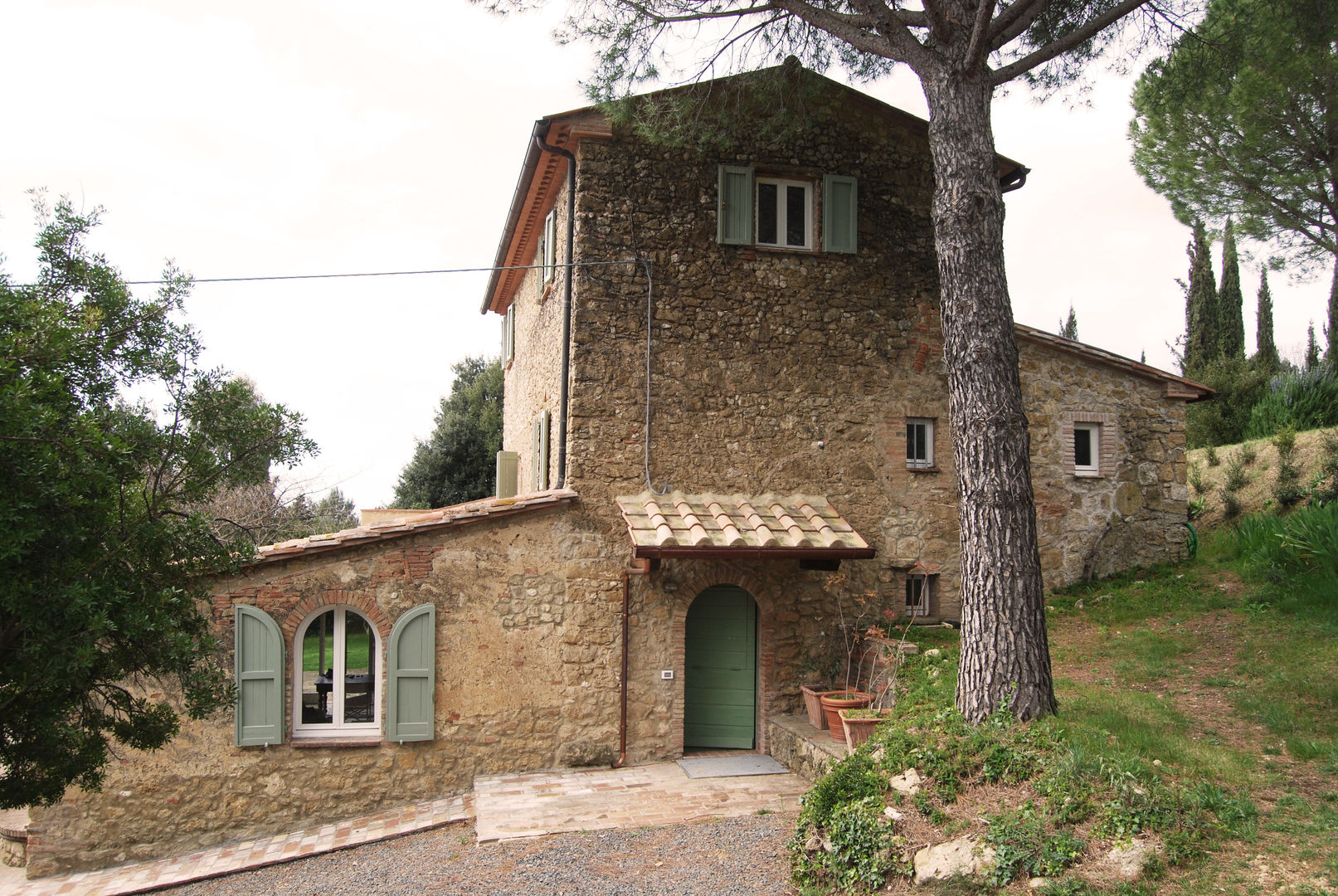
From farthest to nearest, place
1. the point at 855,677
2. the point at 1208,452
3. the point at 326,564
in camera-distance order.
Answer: the point at 1208,452, the point at 855,677, the point at 326,564

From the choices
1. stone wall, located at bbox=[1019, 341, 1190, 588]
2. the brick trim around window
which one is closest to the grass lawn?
stone wall, located at bbox=[1019, 341, 1190, 588]

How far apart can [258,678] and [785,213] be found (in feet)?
25.4

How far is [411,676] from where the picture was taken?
909cm

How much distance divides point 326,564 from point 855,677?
5.86m

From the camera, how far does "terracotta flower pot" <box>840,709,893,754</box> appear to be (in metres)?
8.28

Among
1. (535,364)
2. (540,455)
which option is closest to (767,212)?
(535,364)

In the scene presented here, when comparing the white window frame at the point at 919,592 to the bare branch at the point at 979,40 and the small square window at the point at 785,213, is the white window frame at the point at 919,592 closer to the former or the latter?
the small square window at the point at 785,213

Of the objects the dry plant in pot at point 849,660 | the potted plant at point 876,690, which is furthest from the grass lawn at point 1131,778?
the dry plant in pot at point 849,660

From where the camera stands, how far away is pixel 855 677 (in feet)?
32.7

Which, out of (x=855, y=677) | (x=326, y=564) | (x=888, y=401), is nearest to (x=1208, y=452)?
(x=888, y=401)

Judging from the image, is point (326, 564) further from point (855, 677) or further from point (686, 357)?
point (855, 677)

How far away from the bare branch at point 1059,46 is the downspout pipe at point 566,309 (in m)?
4.62

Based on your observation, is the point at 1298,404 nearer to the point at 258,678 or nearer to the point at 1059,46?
the point at 1059,46

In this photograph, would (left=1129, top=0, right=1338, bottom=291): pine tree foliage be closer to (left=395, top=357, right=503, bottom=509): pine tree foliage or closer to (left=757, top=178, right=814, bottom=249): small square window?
(left=757, top=178, right=814, bottom=249): small square window
